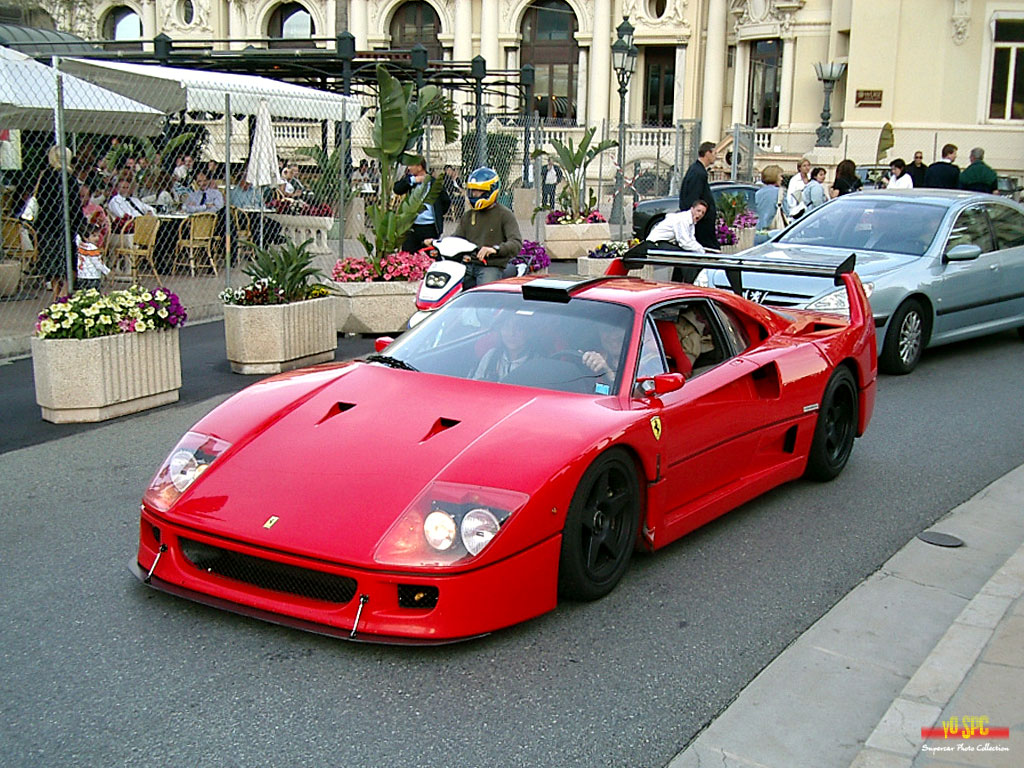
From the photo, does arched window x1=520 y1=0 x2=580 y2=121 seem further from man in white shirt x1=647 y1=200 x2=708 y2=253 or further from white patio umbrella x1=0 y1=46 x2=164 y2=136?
man in white shirt x1=647 y1=200 x2=708 y2=253

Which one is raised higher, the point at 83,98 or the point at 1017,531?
the point at 83,98

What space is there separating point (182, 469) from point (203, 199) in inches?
527

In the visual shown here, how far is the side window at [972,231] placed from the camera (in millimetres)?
11219

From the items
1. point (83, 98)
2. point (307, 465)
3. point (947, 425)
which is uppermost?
point (83, 98)

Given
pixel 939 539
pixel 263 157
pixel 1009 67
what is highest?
pixel 1009 67

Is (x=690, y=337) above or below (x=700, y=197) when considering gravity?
below

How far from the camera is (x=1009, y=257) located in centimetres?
1167

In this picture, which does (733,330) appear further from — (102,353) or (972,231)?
(972,231)

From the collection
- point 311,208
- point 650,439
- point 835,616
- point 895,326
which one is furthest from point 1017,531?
point 311,208

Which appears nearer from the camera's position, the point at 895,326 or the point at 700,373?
the point at 700,373

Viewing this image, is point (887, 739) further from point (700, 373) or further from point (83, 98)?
point (83, 98)

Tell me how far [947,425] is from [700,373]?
3.78 metres

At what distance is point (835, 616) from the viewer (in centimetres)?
485

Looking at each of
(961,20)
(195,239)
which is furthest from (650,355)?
(961,20)
